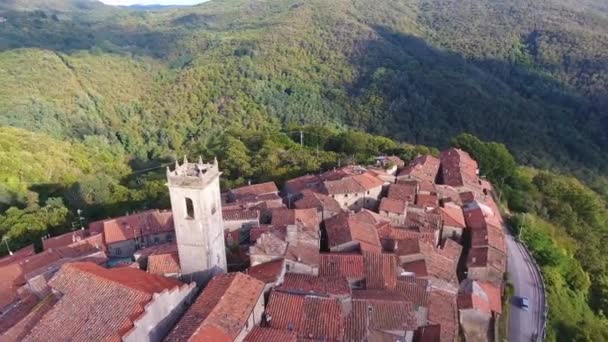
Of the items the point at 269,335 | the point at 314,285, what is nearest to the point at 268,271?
the point at 314,285

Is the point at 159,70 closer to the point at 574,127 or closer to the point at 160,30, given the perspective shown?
Result: the point at 160,30

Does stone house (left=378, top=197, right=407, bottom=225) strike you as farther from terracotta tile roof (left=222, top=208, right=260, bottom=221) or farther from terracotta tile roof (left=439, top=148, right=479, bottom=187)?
terracotta tile roof (left=439, top=148, right=479, bottom=187)

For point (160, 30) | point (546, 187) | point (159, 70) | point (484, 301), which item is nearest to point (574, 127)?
point (546, 187)

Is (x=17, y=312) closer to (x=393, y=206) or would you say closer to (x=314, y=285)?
(x=314, y=285)

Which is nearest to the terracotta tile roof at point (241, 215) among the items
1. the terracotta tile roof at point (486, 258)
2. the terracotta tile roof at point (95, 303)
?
the terracotta tile roof at point (95, 303)

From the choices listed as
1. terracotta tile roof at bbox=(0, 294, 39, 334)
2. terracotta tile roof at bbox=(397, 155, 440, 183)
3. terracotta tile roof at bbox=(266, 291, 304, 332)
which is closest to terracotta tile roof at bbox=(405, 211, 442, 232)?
terracotta tile roof at bbox=(397, 155, 440, 183)
